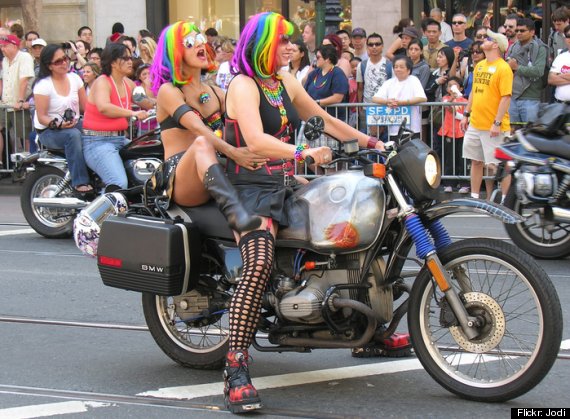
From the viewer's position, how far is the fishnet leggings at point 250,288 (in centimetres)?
525

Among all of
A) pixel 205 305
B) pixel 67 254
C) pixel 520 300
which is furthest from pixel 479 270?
pixel 67 254

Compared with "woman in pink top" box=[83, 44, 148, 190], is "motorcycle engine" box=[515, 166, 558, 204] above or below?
below

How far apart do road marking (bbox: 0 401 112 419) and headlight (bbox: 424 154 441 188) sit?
6.35 feet

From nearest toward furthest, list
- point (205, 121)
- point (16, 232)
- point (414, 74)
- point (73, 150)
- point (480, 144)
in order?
point (205, 121)
point (73, 150)
point (16, 232)
point (480, 144)
point (414, 74)

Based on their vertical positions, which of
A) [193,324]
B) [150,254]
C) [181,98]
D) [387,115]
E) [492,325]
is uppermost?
[181,98]

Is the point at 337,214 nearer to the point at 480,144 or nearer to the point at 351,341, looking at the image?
the point at 351,341

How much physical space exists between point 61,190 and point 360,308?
265 inches

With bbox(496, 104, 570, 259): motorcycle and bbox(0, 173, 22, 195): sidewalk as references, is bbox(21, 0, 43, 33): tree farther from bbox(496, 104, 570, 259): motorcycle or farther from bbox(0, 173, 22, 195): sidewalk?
bbox(496, 104, 570, 259): motorcycle

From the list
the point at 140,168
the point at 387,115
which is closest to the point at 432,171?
the point at 140,168

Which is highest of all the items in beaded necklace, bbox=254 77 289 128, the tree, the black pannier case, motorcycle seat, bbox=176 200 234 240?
the tree

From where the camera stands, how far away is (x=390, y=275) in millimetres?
5270

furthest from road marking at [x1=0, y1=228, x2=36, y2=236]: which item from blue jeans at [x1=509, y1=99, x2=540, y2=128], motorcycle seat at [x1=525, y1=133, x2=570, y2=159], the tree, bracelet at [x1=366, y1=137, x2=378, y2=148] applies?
the tree

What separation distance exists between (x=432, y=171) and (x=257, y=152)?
2.81ft

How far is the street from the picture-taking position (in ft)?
17.2
